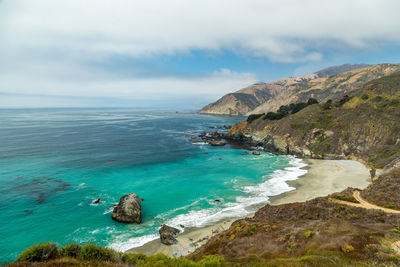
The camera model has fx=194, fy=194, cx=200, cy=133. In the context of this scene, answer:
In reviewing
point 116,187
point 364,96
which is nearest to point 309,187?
point 116,187

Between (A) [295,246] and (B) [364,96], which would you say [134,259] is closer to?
(A) [295,246]

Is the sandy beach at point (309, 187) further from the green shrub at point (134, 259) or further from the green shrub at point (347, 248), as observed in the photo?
the green shrub at point (347, 248)

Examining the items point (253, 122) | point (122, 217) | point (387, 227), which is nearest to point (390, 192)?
point (387, 227)

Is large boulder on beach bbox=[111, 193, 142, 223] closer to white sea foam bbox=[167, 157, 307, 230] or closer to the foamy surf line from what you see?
the foamy surf line

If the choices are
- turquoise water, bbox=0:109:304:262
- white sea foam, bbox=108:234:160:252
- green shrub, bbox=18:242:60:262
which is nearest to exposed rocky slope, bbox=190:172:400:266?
white sea foam, bbox=108:234:160:252

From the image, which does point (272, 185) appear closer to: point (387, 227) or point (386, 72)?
point (387, 227)
